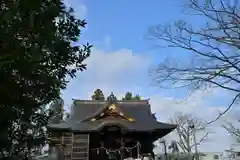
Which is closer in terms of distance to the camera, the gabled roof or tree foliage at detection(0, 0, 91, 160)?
tree foliage at detection(0, 0, 91, 160)

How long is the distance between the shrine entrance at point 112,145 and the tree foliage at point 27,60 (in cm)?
1478

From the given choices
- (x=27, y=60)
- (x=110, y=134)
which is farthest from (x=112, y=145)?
(x=27, y=60)

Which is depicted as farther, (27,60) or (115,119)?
(115,119)

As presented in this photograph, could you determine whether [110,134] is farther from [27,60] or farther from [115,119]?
[27,60]

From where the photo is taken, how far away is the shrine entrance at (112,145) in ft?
65.6

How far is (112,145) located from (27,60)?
1754 cm

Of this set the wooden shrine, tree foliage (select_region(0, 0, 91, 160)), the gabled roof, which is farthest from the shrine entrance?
tree foliage (select_region(0, 0, 91, 160))

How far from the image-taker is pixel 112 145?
67.9 feet

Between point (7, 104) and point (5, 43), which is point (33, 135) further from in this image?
point (5, 43)

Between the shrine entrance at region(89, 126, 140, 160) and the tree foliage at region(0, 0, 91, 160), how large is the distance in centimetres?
1478

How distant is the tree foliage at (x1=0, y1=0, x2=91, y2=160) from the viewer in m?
3.55

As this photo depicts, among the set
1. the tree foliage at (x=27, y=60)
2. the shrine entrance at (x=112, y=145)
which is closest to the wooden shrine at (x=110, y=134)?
the shrine entrance at (x=112, y=145)

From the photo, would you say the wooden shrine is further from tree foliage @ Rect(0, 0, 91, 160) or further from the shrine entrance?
tree foliage @ Rect(0, 0, 91, 160)

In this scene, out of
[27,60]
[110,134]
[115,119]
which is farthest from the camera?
[115,119]
